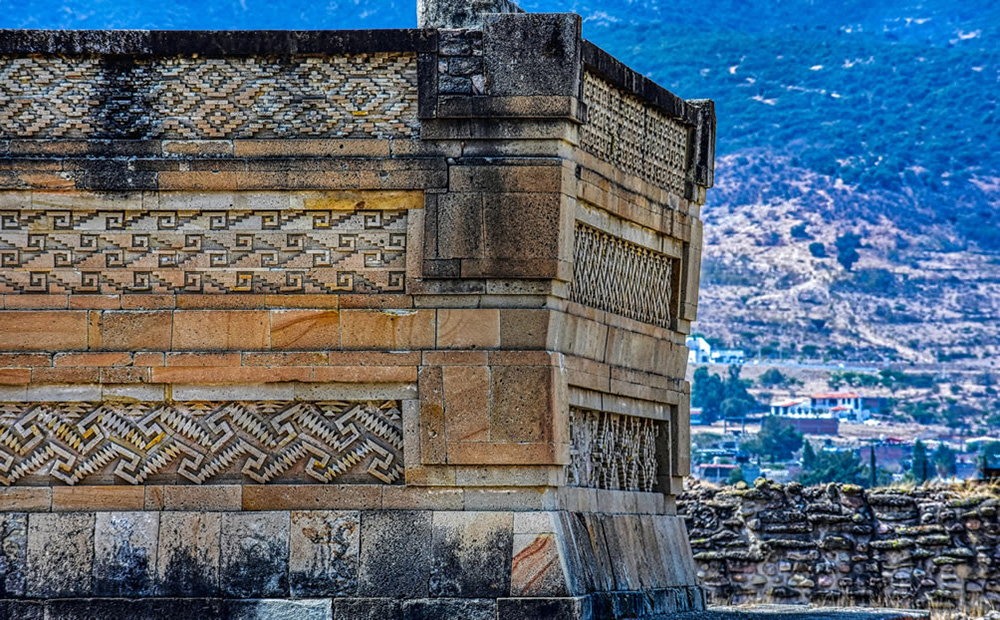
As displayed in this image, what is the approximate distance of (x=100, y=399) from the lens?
1088cm

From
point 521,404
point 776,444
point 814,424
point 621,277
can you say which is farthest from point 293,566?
point 814,424

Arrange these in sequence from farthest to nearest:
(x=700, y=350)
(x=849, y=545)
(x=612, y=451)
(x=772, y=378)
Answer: (x=700, y=350) → (x=772, y=378) → (x=849, y=545) → (x=612, y=451)

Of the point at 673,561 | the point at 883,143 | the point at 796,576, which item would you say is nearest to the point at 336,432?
the point at 673,561

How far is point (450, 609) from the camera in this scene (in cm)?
1039

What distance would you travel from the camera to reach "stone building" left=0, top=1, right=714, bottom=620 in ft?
34.7

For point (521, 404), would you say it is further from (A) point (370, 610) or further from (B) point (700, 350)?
(B) point (700, 350)

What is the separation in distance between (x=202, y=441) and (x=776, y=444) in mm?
99230

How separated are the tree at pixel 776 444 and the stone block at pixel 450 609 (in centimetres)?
9857

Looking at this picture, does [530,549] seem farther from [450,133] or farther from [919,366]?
[919,366]

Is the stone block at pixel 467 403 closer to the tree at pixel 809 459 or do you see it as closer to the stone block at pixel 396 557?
the stone block at pixel 396 557

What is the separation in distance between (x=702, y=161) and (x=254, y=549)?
5.05m

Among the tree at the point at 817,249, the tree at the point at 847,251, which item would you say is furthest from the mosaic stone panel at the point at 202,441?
the tree at the point at 847,251

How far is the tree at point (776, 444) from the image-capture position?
108m

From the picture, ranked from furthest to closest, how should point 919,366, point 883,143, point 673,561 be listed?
point 883,143 < point 919,366 < point 673,561
